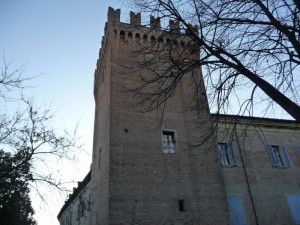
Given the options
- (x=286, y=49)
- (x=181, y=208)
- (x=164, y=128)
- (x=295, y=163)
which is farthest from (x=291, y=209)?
(x=286, y=49)

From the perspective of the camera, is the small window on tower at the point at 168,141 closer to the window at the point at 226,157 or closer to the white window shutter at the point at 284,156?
the window at the point at 226,157

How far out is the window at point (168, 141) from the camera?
14.0 meters

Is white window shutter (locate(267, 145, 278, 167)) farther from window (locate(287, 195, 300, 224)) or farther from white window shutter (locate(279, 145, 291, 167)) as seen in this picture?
window (locate(287, 195, 300, 224))

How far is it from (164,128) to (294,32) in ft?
32.0

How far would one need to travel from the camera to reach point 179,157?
45.0 feet

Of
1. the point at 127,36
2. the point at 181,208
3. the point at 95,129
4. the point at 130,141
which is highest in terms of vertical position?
the point at 127,36

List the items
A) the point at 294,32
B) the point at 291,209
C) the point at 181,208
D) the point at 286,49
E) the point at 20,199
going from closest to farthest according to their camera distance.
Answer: the point at 294,32
the point at 286,49
the point at 20,199
the point at 181,208
the point at 291,209

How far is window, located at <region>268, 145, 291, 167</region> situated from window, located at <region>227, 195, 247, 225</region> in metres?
3.82

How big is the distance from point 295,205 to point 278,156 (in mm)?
3191

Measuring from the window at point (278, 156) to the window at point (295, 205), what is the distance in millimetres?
2008

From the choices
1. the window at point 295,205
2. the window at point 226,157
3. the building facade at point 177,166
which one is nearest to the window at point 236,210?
the building facade at point 177,166

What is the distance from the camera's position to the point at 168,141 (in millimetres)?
14273

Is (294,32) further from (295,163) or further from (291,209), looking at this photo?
(295,163)

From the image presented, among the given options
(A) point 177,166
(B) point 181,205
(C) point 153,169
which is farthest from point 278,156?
(C) point 153,169
